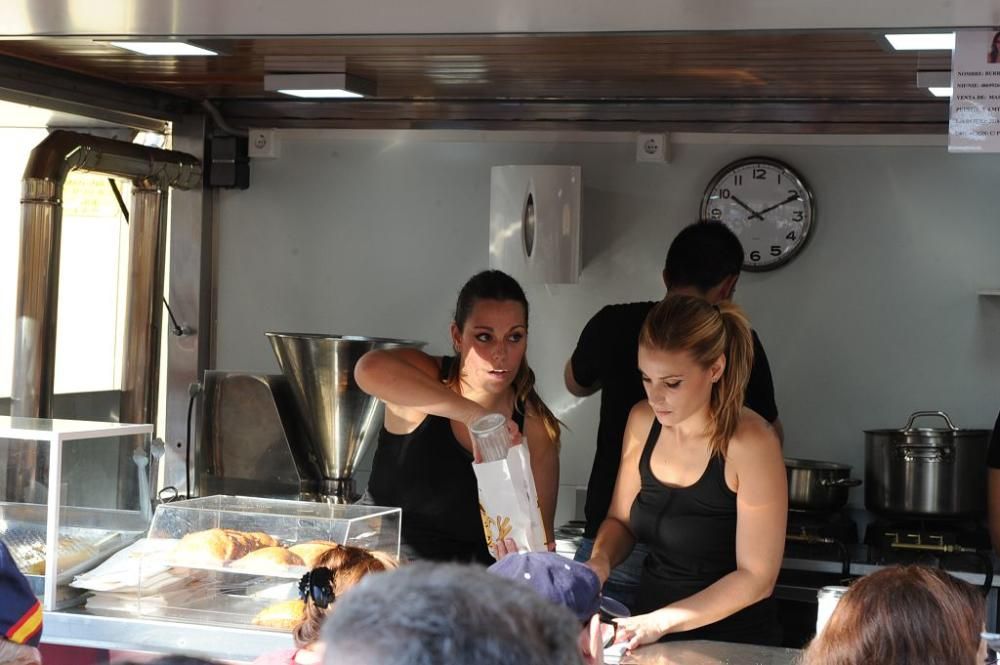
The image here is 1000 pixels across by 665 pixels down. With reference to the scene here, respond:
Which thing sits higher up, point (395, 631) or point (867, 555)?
point (395, 631)

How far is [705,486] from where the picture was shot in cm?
277

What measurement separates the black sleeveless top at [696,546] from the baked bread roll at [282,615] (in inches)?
31.2

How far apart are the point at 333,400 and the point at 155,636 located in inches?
74.1

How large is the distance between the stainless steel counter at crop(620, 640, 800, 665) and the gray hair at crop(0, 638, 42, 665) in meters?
1.15

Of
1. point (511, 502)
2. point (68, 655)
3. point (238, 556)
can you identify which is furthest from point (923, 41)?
point (68, 655)

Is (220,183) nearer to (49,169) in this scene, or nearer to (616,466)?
(49,169)

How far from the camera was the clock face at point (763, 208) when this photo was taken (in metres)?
4.82

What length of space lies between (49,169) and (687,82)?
224cm

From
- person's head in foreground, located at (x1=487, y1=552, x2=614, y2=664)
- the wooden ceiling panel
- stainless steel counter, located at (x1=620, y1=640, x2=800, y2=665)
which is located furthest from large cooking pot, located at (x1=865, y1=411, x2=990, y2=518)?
person's head in foreground, located at (x1=487, y1=552, x2=614, y2=664)

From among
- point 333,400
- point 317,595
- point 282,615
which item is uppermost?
point 333,400

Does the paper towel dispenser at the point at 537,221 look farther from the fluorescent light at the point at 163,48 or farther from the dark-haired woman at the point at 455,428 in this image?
the dark-haired woman at the point at 455,428

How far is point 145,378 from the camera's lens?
4949mm

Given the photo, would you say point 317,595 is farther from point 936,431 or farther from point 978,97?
point 936,431

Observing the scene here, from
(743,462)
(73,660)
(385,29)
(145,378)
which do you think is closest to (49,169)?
(145,378)
